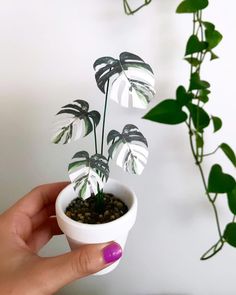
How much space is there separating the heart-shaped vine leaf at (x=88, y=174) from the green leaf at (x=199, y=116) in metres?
0.21

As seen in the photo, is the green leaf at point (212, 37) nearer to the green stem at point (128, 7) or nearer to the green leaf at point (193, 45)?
the green leaf at point (193, 45)

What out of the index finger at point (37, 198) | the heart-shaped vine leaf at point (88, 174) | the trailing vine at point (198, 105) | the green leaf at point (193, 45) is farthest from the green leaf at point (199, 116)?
the index finger at point (37, 198)

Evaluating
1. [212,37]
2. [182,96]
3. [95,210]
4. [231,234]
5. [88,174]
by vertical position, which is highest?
[212,37]

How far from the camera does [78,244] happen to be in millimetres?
668

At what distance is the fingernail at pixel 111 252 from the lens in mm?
613

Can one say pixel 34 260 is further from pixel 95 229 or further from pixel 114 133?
pixel 114 133

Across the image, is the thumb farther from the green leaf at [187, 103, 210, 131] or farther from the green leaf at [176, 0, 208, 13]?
the green leaf at [176, 0, 208, 13]

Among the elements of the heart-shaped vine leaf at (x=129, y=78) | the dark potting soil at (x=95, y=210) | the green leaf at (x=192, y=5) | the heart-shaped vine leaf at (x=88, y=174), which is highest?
the green leaf at (x=192, y=5)

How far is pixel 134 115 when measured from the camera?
88cm

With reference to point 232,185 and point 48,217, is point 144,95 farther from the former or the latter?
point 48,217

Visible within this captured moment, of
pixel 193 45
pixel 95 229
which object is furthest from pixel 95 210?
pixel 193 45

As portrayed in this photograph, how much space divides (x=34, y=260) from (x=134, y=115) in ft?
1.29

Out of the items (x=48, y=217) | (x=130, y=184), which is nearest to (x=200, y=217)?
(x=130, y=184)

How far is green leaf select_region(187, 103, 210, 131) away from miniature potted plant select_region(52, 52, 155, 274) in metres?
0.14
